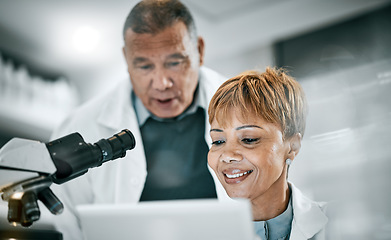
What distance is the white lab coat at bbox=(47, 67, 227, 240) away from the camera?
53.7 inches

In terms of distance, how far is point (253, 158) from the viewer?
1063 millimetres

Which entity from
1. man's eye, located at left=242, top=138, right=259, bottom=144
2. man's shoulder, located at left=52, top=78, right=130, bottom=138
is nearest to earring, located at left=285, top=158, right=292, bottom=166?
man's eye, located at left=242, top=138, right=259, bottom=144

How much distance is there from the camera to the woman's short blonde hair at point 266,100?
3.59ft

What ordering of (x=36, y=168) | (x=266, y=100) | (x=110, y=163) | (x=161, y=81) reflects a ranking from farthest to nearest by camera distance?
(x=110, y=163), (x=161, y=81), (x=266, y=100), (x=36, y=168)

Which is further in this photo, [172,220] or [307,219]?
[307,219]

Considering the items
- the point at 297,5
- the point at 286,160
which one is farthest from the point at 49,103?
the point at 286,160

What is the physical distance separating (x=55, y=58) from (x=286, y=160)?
1902mm

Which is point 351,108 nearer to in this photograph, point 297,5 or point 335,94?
point 335,94

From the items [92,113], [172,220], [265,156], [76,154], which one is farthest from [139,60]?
[172,220]

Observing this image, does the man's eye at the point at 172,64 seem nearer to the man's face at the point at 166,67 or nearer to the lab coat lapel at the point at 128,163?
the man's face at the point at 166,67

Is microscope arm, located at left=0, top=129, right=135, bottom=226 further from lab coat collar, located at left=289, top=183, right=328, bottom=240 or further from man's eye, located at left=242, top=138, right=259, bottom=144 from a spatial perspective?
lab coat collar, located at left=289, top=183, right=328, bottom=240

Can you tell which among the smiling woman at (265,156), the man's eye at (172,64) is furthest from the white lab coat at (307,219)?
the man's eye at (172,64)

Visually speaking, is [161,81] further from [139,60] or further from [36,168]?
[36,168]

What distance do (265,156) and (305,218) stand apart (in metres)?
0.20
